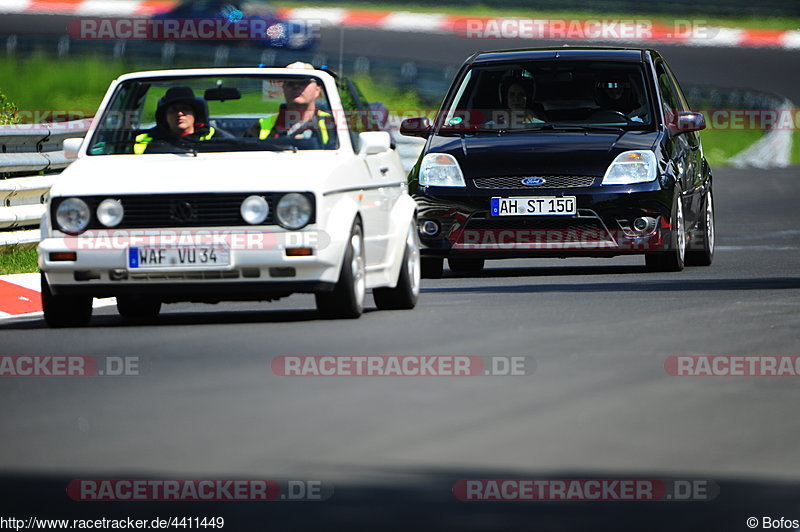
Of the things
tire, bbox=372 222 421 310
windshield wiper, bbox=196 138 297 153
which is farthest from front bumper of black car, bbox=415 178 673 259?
windshield wiper, bbox=196 138 297 153

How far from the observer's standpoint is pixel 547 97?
51.2 ft

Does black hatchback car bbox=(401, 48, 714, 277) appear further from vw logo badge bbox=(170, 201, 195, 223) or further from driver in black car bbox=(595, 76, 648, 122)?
vw logo badge bbox=(170, 201, 195, 223)

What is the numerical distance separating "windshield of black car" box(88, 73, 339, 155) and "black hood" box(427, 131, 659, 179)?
2.94 meters

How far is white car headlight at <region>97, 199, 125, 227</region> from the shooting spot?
35.6 ft

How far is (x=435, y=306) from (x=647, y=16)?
93.6ft

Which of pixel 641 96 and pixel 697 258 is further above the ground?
pixel 641 96

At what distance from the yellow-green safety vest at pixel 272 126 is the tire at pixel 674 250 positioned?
3814mm

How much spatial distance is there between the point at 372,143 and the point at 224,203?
1.18 m

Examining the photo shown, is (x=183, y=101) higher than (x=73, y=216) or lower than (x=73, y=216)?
higher

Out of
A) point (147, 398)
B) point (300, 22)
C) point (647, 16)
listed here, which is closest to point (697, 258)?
point (147, 398)

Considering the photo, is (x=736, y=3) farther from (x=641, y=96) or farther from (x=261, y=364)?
(x=261, y=364)

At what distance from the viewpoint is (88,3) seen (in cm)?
4053

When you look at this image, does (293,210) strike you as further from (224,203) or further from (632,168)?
(632,168)

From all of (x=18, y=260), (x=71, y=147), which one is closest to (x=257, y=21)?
(x=18, y=260)
